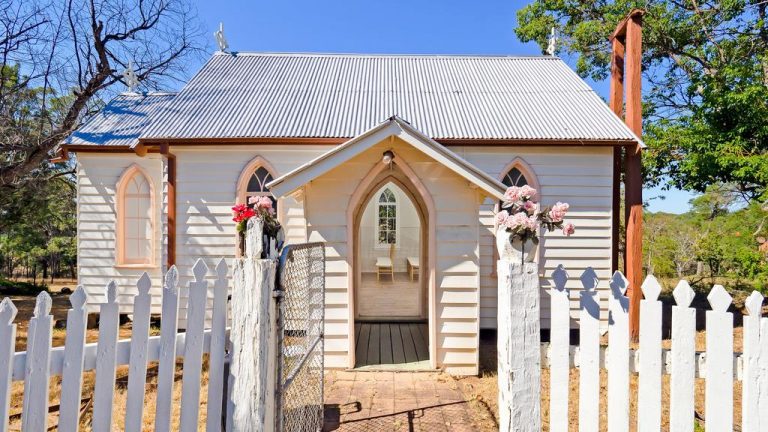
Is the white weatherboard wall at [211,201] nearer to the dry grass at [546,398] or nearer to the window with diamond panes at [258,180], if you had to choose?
the window with diamond panes at [258,180]

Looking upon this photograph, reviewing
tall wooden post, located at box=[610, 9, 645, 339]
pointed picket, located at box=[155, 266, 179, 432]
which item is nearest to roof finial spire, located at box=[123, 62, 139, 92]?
pointed picket, located at box=[155, 266, 179, 432]

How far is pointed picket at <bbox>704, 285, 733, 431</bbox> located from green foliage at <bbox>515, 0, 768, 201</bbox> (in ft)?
25.0

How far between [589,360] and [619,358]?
186mm

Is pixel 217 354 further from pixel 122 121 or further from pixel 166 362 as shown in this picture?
pixel 122 121

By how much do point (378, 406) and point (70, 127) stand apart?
10.4m

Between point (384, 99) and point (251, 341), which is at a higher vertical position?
point (384, 99)

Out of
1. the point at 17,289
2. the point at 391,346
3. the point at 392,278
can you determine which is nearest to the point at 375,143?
the point at 391,346

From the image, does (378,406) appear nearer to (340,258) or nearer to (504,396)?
(340,258)

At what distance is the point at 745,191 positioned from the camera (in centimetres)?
948

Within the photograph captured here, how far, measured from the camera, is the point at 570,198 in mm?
7988

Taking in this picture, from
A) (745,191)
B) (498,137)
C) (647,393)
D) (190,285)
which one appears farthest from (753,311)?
(745,191)

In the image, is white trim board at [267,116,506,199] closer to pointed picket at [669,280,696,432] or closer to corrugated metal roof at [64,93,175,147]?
pointed picket at [669,280,696,432]

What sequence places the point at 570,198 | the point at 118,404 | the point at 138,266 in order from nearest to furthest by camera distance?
the point at 118,404, the point at 570,198, the point at 138,266

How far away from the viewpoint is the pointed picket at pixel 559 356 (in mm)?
2436
